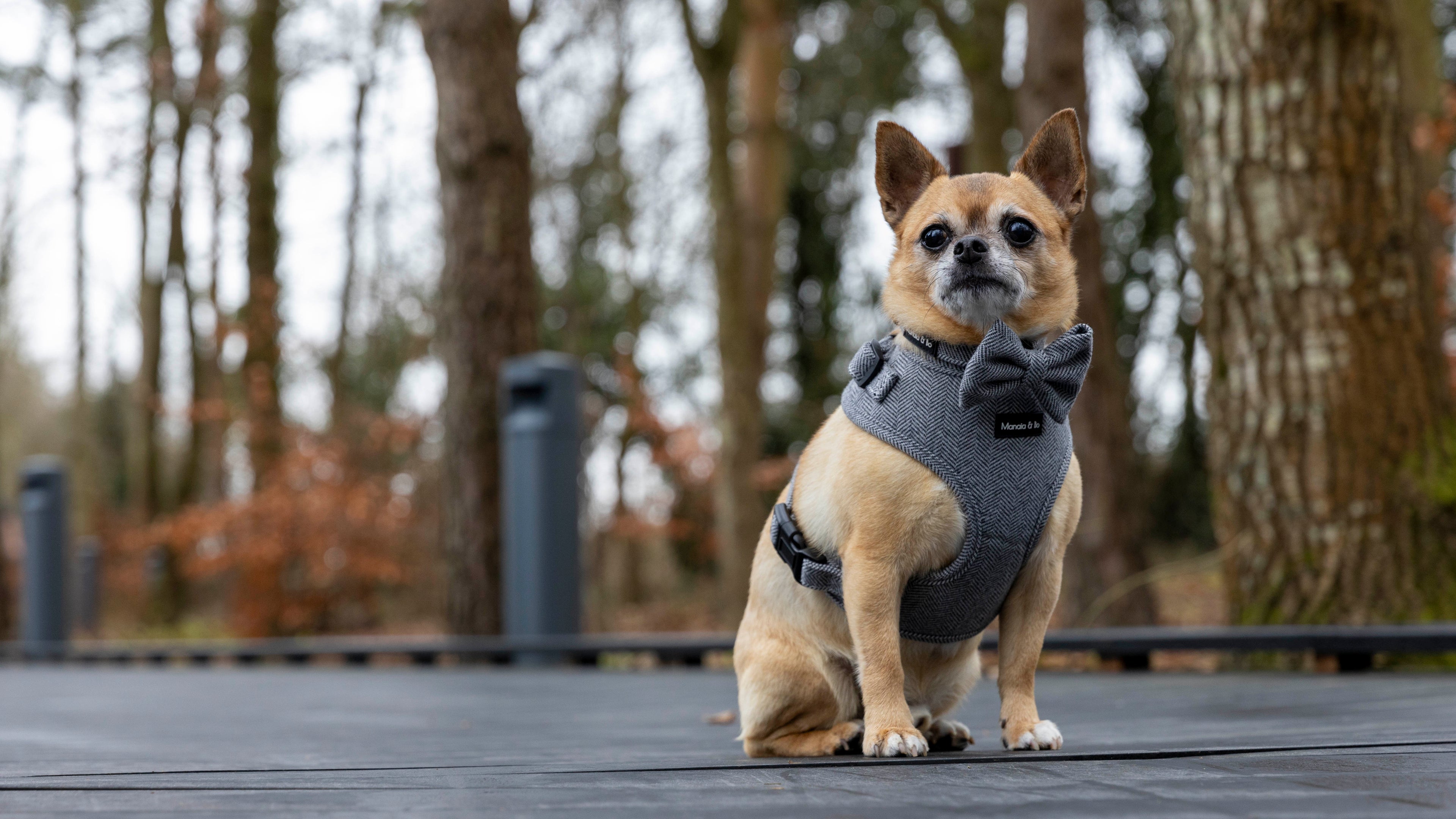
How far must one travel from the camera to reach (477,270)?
9008 millimetres

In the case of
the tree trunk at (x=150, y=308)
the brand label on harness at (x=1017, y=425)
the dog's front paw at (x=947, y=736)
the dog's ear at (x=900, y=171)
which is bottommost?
the dog's front paw at (x=947, y=736)

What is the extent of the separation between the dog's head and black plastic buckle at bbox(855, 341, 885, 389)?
8 centimetres

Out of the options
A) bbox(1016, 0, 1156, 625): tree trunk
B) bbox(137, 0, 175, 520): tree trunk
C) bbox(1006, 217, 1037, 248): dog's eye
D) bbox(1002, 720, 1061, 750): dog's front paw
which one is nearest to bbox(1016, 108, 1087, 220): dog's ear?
bbox(1006, 217, 1037, 248): dog's eye

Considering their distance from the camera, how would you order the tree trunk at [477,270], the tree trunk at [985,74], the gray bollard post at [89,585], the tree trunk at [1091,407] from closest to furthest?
the tree trunk at [477,270] → the tree trunk at [1091,407] → the tree trunk at [985,74] → the gray bollard post at [89,585]

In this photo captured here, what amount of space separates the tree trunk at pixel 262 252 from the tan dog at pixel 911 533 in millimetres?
13439

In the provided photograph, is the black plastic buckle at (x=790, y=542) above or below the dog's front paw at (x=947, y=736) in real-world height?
above

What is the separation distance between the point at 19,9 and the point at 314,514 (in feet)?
36.4

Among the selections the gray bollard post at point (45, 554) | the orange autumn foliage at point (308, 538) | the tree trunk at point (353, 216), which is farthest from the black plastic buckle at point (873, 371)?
the tree trunk at point (353, 216)

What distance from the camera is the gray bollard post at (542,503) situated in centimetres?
796

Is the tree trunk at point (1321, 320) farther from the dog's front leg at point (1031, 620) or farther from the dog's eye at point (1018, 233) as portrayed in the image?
the dog's eye at point (1018, 233)

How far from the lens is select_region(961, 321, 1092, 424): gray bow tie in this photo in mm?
2525

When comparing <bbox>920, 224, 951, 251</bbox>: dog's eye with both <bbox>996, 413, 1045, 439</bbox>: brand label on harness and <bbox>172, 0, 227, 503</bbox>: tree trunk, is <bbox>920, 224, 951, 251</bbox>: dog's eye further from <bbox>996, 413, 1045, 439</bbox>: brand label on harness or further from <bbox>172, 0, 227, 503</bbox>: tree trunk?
<bbox>172, 0, 227, 503</bbox>: tree trunk

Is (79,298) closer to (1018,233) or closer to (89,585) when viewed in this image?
(89,585)

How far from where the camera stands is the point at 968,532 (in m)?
2.55
